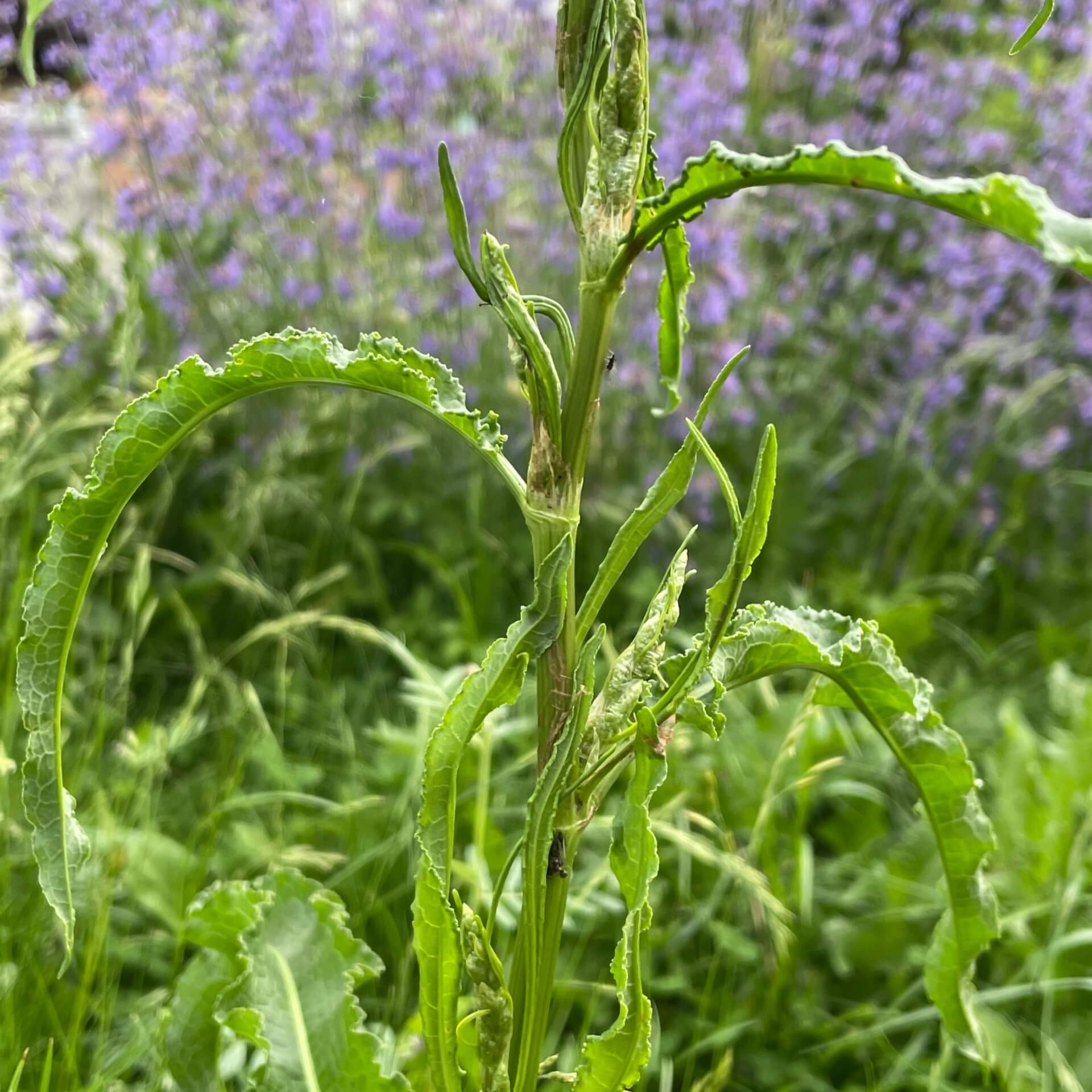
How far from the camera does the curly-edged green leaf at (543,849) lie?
507mm

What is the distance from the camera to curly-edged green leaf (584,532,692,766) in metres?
0.54

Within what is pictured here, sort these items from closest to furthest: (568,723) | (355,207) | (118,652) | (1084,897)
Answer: (568,723) < (1084,897) < (118,652) < (355,207)

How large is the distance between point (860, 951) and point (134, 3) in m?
2.07

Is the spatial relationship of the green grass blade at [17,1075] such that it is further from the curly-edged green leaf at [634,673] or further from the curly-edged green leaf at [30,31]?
the curly-edged green leaf at [30,31]

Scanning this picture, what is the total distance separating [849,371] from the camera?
97.1 inches

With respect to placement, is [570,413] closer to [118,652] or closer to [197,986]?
[197,986]

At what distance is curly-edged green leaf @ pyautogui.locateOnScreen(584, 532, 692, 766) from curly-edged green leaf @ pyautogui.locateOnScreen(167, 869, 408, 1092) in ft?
0.94

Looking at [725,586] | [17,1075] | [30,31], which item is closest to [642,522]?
[725,586]

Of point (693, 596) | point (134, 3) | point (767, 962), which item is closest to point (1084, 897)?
point (767, 962)

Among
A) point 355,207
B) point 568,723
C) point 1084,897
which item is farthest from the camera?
point 355,207

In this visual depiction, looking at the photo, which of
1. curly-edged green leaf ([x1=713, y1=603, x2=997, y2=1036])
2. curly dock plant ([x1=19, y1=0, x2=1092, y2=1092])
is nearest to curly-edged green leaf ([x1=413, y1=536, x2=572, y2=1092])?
curly dock plant ([x1=19, y1=0, x2=1092, y2=1092])

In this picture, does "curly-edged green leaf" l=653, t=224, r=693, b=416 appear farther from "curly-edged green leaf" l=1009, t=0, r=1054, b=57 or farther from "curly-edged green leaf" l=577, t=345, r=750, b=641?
"curly-edged green leaf" l=1009, t=0, r=1054, b=57

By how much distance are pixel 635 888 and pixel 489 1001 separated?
11 cm

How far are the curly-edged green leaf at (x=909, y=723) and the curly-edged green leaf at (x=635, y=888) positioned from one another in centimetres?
7
